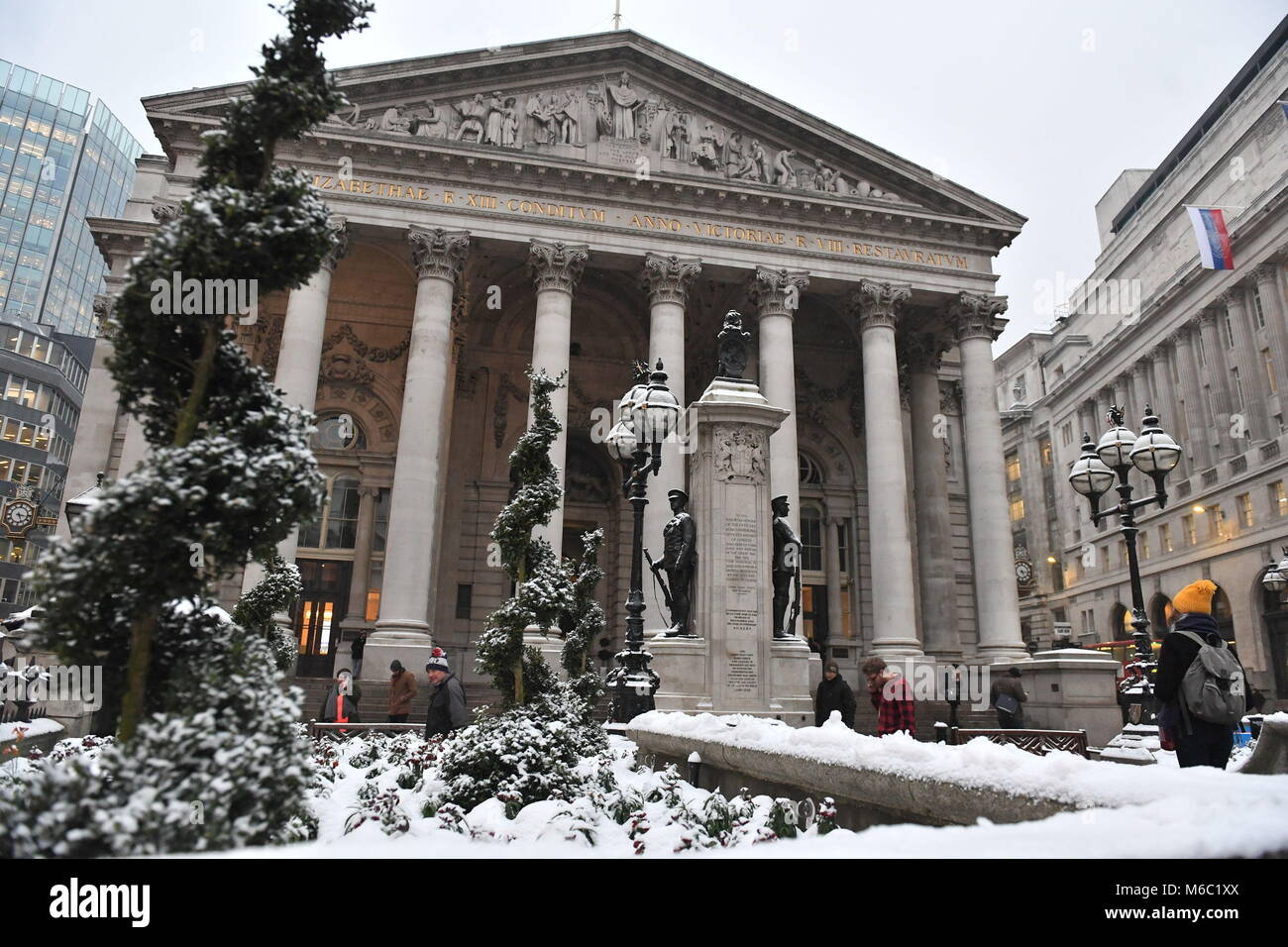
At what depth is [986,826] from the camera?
3.62m

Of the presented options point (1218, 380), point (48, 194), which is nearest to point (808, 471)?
point (1218, 380)

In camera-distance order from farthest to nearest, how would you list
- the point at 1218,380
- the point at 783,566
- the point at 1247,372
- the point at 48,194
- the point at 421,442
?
the point at 48,194 → the point at 1218,380 → the point at 1247,372 → the point at 421,442 → the point at 783,566

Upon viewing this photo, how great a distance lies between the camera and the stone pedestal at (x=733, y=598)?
11516 mm

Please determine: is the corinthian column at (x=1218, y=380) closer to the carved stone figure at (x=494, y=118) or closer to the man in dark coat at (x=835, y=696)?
the carved stone figure at (x=494, y=118)

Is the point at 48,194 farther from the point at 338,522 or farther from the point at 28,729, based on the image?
the point at 28,729

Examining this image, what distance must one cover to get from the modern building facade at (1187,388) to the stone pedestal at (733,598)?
38248mm

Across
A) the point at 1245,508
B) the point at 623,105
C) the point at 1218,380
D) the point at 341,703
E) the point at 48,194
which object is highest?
the point at 48,194

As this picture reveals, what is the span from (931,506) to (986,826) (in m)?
30.6

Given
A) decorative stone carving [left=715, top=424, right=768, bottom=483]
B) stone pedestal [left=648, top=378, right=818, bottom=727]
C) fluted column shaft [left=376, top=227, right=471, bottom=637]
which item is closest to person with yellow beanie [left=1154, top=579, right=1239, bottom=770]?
stone pedestal [left=648, top=378, right=818, bottom=727]

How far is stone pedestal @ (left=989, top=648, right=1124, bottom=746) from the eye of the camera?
22.4m

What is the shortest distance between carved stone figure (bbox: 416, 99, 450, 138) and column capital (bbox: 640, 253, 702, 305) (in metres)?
7.82

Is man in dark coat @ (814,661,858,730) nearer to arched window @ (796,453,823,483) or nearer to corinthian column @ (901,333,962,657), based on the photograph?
corinthian column @ (901,333,962,657)

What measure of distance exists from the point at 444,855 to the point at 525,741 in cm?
527
